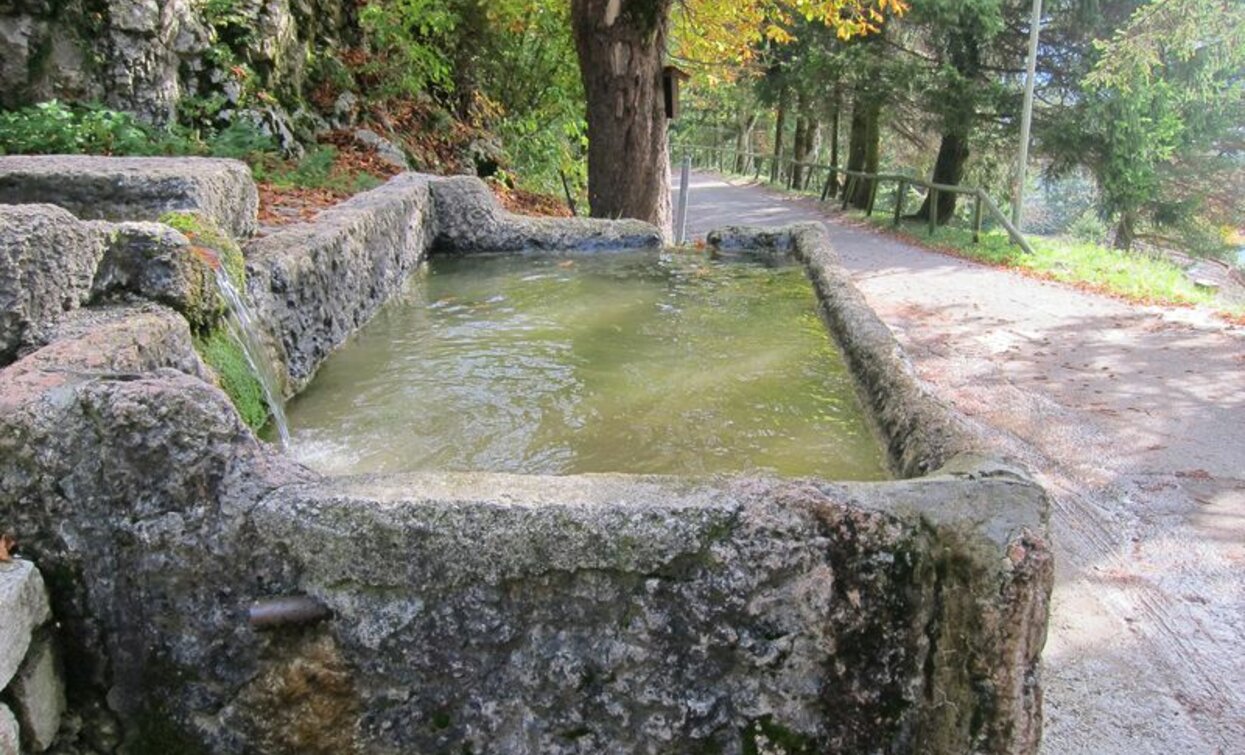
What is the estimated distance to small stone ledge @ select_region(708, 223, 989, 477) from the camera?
8.21 feet

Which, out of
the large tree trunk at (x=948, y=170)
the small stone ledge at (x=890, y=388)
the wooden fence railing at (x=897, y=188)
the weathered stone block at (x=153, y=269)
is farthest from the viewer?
the large tree trunk at (x=948, y=170)

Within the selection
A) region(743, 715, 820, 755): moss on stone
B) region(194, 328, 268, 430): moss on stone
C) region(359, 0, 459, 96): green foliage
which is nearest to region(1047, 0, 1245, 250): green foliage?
region(359, 0, 459, 96): green foliage

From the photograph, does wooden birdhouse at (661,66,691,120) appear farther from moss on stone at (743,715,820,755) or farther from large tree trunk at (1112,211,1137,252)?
large tree trunk at (1112,211,1137,252)

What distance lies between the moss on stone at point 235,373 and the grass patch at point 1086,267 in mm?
10098

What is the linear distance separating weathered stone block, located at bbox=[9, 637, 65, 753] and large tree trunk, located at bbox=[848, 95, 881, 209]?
17.3m

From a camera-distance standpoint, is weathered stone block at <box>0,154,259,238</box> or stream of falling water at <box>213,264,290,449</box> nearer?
stream of falling water at <box>213,264,290,449</box>

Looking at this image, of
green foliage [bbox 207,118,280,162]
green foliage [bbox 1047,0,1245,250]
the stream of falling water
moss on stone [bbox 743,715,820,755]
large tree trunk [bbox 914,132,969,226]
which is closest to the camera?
moss on stone [bbox 743,715,820,755]

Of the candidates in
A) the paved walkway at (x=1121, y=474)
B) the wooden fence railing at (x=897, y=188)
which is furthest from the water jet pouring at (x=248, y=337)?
the wooden fence railing at (x=897, y=188)

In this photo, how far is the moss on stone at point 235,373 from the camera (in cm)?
298

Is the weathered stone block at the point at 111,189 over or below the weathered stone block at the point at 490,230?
over

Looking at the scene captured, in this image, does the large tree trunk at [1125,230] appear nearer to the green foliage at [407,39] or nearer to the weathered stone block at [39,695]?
the green foliage at [407,39]

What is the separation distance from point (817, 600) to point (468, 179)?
6.33 metres

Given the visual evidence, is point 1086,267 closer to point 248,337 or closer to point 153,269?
point 248,337

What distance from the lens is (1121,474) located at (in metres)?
5.13
